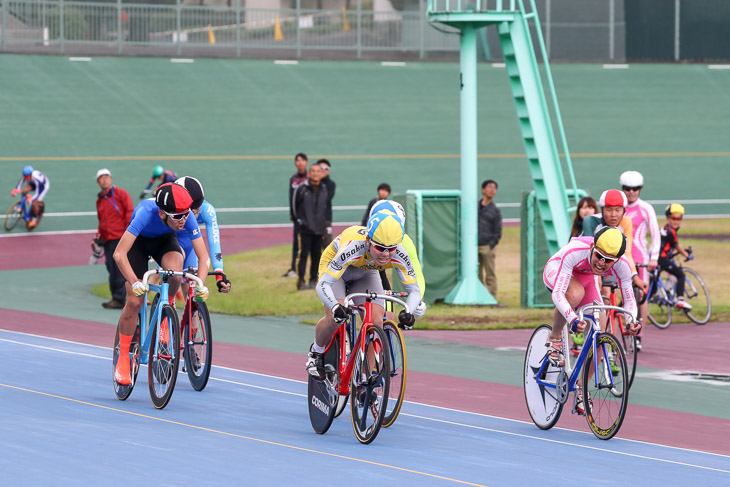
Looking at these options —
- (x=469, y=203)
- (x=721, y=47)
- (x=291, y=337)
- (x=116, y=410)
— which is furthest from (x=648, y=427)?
(x=721, y=47)

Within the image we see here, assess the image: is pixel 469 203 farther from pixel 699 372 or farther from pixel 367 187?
pixel 367 187

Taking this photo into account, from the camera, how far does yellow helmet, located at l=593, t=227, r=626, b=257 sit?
7566mm

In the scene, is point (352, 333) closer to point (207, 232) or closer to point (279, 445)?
point (279, 445)

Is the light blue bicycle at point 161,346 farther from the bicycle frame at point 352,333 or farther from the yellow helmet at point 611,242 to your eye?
the yellow helmet at point 611,242

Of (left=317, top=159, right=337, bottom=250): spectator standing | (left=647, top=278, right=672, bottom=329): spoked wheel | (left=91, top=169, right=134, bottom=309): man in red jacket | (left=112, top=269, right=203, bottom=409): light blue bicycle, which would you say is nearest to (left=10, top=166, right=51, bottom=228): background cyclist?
(left=317, top=159, right=337, bottom=250): spectator standing

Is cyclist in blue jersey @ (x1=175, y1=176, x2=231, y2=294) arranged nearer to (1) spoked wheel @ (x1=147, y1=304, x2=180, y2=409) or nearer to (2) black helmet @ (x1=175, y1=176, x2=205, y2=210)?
(2) black helmet @ (x1=175, y1=176, x2=205, y2=210)

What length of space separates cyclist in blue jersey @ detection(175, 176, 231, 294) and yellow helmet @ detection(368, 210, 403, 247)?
5.87 feet

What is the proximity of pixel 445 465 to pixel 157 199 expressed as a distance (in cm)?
290

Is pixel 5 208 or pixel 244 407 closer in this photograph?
pixel 244 407

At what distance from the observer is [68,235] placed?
85.4 ft

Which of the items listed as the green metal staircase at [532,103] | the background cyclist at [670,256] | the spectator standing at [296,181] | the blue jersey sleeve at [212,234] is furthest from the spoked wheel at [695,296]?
the blue jersey sleeve at [212,234]

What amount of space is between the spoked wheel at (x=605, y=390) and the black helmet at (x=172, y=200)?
2.89 m

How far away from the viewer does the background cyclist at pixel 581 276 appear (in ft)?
25.0

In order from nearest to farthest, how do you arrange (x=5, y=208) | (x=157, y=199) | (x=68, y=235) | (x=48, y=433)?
(x=48, y=433), (x=157, y=199), (x=68, y=235), (x=5, y=208)
